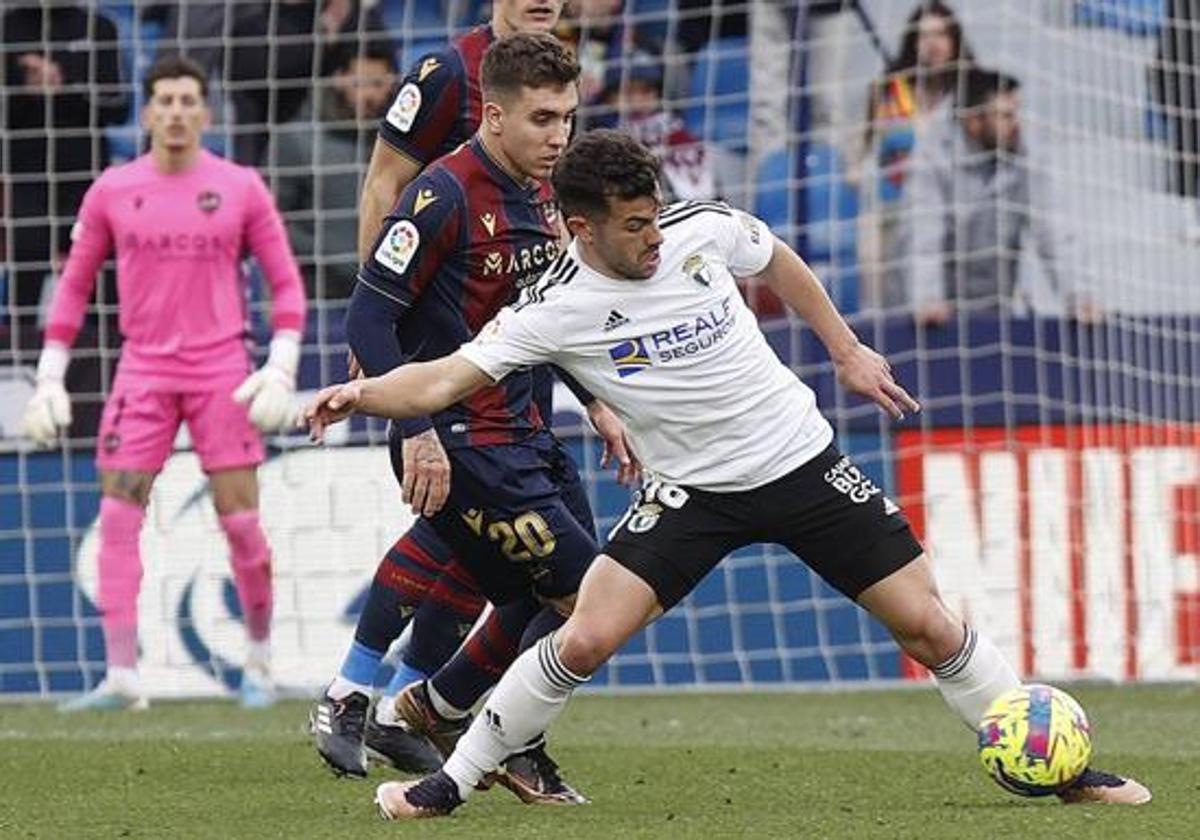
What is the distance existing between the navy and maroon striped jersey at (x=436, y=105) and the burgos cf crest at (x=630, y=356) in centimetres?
148

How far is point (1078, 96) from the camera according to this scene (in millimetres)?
12859

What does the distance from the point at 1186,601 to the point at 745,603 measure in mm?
1950

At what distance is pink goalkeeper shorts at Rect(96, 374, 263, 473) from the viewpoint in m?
10.8

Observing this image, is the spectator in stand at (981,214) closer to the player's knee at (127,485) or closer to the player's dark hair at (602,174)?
the player's knee at (127,485)

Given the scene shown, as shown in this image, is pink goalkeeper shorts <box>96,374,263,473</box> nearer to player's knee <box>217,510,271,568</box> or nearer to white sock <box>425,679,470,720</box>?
player's knee <box>217,510,271,568</box>

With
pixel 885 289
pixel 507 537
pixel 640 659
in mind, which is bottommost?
pixel 640 659

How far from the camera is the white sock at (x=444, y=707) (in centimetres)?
753

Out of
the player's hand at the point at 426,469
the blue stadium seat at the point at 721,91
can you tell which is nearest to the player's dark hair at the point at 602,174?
the player's hand at the point at 426,469

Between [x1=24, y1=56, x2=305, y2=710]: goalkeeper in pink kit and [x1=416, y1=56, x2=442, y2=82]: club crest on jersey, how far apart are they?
320 centimetres

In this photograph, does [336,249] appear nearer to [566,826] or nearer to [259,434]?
[259,434]

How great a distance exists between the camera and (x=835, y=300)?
12.9m

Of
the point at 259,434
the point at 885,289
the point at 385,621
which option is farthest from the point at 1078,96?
the point at 385,621

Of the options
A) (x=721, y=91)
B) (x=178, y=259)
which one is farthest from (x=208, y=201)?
(x=721, y=91)

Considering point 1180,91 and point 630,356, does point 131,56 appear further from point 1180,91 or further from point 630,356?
point 630,356
